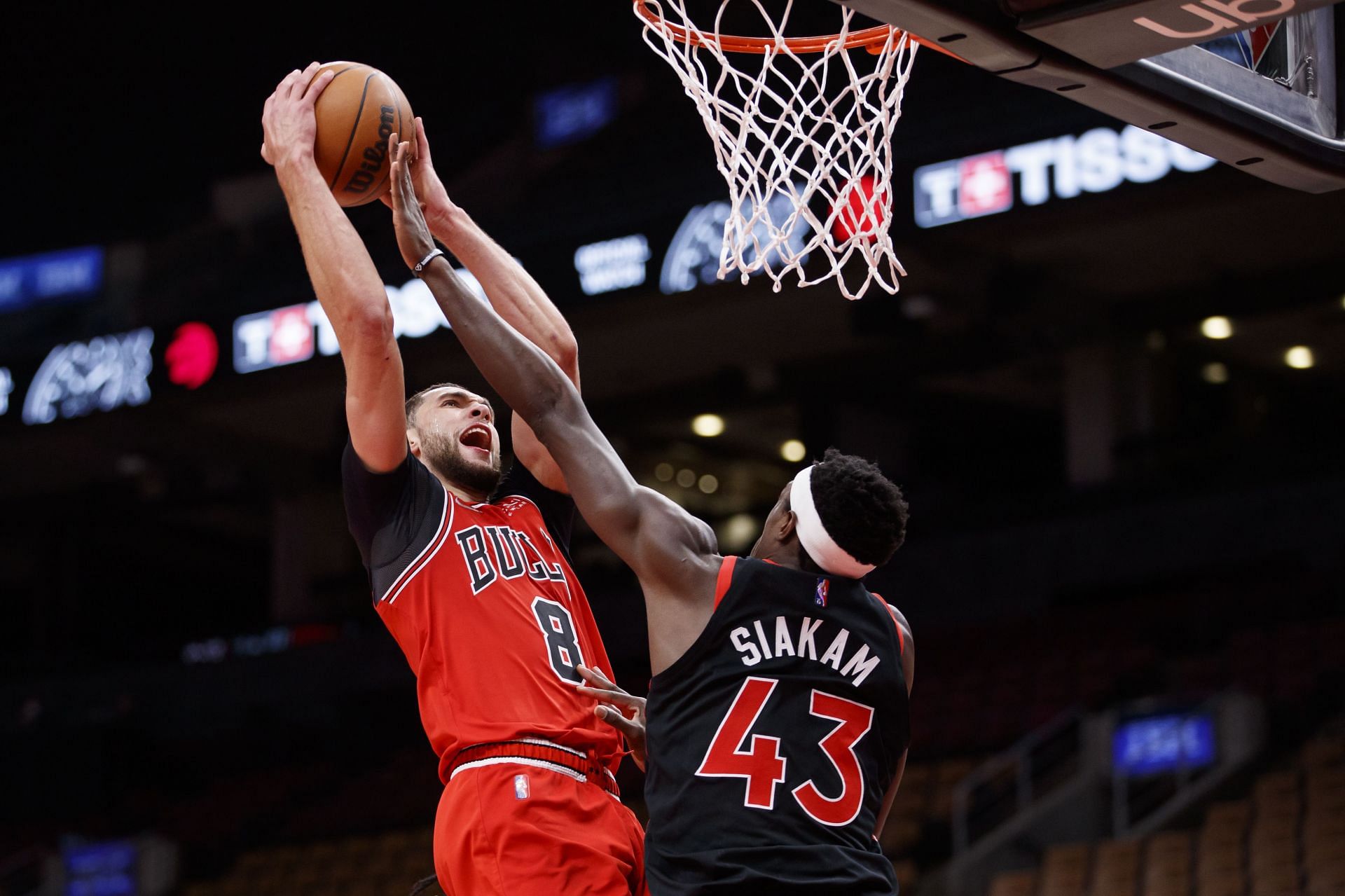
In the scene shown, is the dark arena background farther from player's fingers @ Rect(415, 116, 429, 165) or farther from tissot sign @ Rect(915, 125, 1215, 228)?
player's fingers @ Rect(415, 116, 429, 165)

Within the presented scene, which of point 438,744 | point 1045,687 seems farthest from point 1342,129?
point 1045,687

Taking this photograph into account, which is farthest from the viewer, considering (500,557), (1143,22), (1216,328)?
(1216,328)

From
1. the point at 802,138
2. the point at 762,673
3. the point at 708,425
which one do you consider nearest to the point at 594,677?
the point at 762,673

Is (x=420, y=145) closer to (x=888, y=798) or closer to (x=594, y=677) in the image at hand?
(x=594, y=677)

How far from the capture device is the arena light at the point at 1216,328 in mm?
13469

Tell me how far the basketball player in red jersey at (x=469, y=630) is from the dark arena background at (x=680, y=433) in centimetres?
617

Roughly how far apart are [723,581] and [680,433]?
13.8 m

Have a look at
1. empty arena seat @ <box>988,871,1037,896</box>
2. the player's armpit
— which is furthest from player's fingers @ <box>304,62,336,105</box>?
empty arena seat @ <box>988,871,1037,896</box>

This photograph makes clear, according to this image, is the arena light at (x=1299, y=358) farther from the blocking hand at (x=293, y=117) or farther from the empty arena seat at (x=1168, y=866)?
the blocking hand at (x=293, y=117)

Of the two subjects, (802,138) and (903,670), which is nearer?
(903,670)

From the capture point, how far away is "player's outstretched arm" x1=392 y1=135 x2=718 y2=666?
290 cm

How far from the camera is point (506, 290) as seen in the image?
12.3 feet

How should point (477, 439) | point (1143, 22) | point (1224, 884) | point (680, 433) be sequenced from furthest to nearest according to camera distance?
1. point (680, 433)
2. point (1224, 884)
3. point (477, 439)
4. point (1143, 22)

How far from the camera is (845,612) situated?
2955 mm
